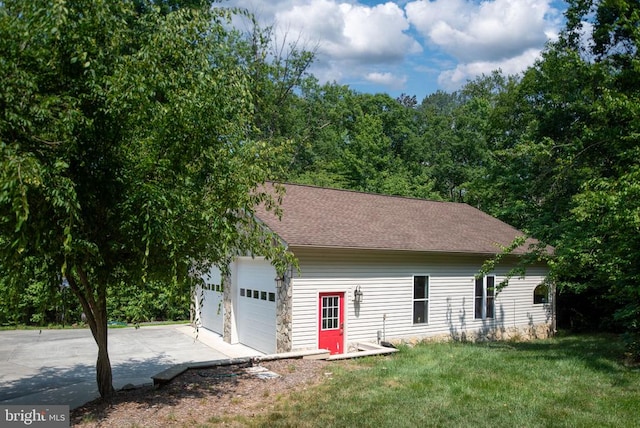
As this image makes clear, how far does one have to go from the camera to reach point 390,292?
51.1 ft

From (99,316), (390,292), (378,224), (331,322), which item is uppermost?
(378,224)

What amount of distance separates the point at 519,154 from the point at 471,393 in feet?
28.6

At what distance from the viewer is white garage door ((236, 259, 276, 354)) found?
47.5 feet

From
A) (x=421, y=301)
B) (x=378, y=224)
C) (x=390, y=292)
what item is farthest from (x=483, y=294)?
(x=378, y=224)

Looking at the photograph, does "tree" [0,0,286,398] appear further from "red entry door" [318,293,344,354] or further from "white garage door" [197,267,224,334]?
"white garage door" [197,267,224,334]

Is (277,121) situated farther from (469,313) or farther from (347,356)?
(347,356)

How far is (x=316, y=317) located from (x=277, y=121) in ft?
77.7

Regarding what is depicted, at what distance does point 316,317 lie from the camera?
1402 centimetres

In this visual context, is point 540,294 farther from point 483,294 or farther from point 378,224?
point 378,224

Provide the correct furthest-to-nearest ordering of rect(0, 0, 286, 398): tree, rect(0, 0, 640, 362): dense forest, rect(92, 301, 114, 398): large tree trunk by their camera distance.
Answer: rect(0, 0, 640, 362): dense forest, rect(92, 301, 114, 398): large tree trunk, rect(0, 0, 286, 398): tree

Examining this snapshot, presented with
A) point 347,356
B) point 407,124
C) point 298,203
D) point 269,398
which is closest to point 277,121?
point 407,124

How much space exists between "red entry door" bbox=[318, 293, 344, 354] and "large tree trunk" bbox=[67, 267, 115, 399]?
604 cm

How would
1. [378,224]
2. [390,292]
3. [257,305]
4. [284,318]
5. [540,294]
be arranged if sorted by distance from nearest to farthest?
[284,318] < [257,305] < [390,292] < [378,224] < [540,294]

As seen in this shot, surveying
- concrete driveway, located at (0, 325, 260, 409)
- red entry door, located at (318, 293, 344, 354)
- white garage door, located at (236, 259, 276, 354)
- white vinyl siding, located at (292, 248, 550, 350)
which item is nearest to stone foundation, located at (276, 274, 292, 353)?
white vinyl siding, located at (292, 248, 550, 350)
